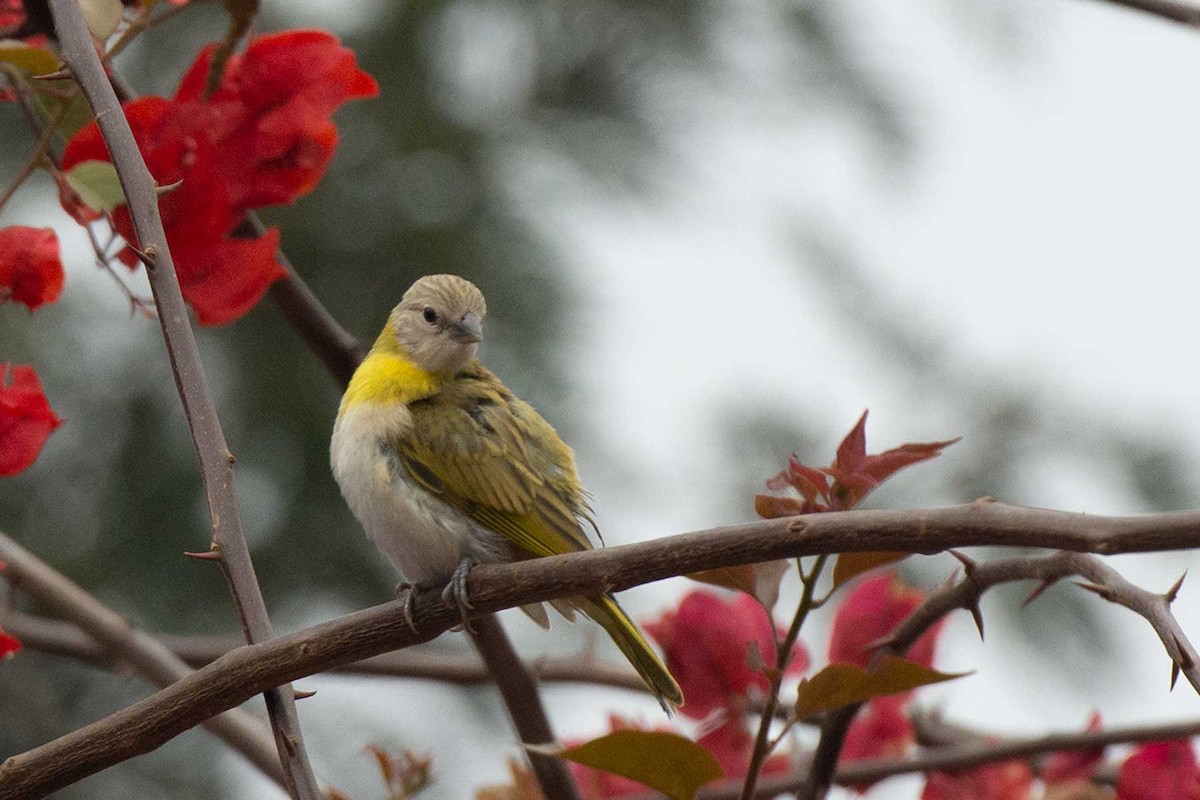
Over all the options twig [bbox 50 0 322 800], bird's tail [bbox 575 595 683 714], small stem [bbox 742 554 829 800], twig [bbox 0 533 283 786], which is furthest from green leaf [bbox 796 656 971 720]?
twig [bbox 0 533 283 786]

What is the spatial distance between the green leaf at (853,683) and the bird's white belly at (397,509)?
0.90m

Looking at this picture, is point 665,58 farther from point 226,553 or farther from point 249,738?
point 226,553

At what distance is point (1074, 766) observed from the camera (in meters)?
1.97

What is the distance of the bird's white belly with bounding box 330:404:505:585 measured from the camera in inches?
87.3

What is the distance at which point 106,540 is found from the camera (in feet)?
12.3

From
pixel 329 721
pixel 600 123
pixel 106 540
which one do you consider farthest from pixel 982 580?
pixel 600 123

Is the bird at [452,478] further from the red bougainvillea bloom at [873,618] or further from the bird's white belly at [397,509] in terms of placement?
the red bougainvillea bloom at [873,618]

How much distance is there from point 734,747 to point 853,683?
37.1 inches

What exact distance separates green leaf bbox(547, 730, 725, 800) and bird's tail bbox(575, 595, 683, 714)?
0.61 m

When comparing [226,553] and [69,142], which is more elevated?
[69,142]

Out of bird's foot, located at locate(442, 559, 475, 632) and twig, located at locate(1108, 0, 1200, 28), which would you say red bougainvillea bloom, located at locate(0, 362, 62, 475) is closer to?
bird's foot, located at locate(442, 559, 475, 632)

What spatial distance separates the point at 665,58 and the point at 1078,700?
2383mm

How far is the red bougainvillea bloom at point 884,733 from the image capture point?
2.33 m

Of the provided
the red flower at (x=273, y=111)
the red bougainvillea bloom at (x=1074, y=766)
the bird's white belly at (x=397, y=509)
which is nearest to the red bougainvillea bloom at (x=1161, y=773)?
the red bougainvillea bloom at (x=1074, y=766)
